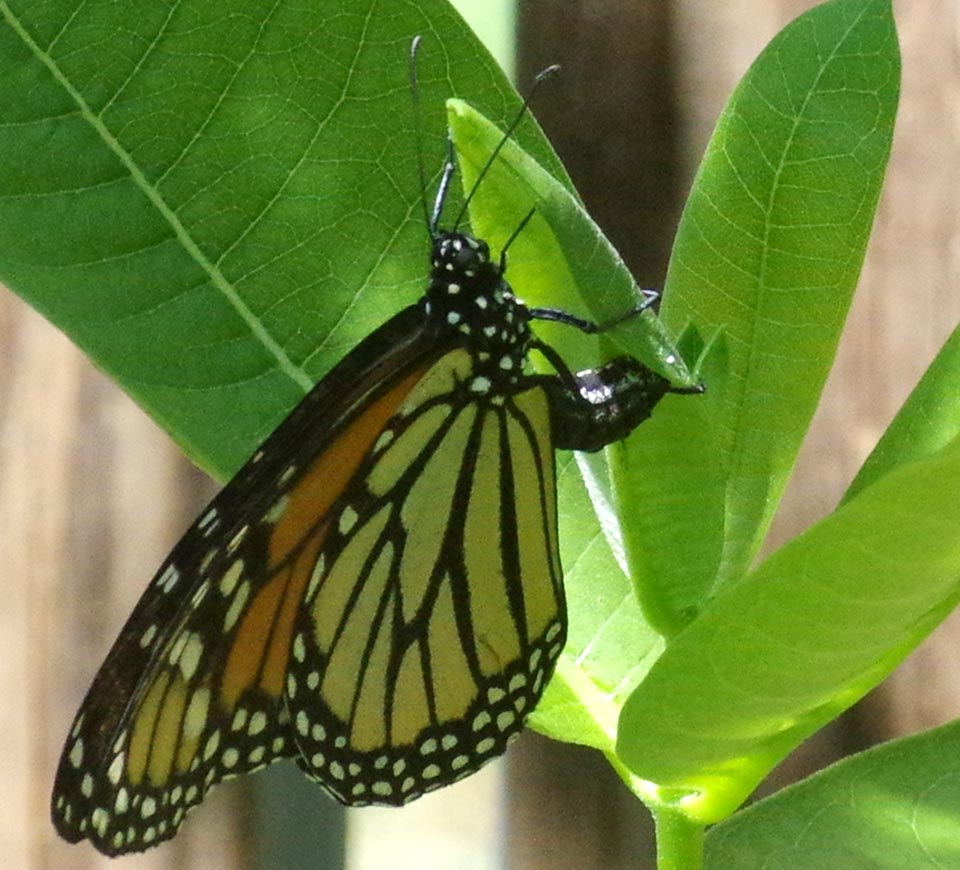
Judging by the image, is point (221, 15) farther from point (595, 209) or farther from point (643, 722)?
point (595, 209)

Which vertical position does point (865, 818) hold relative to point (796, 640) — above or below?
below

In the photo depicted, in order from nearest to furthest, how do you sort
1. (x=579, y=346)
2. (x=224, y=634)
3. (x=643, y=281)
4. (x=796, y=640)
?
A: (x=796, y=640)
(x=579, y=346)
(x=224, y=634)
(x=643, y=281)

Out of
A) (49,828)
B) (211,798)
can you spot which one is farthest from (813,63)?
(49,828)

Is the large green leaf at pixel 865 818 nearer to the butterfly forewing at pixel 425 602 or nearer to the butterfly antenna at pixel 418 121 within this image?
the butterfly forewing at pixel 425 602

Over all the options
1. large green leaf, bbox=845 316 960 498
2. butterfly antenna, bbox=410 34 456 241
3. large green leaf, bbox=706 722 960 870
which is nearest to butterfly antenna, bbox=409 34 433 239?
butterfly antenna, bbox=410 34 456 241

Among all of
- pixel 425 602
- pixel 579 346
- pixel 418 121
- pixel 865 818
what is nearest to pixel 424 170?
pixel 418 121

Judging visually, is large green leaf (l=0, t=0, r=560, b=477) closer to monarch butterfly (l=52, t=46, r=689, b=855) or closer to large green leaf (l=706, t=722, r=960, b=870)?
monarch butterfly (l=52, t=46, r=689, b=855)

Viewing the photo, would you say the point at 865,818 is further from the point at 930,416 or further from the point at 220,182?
the point at 220,182
